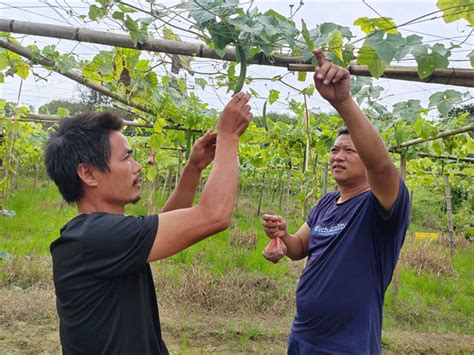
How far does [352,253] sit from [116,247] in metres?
0.98

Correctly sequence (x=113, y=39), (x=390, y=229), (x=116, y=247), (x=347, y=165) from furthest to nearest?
(x=347, y=165) < (x=390, y=229) < (x=113, y=39) < (x=116, y=247)

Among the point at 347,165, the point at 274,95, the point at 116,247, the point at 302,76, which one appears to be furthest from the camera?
the point at 274,95

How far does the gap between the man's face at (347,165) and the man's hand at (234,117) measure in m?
0.75

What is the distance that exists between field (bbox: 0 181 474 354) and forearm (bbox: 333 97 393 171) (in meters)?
2.73

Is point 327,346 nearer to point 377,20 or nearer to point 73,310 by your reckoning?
point 73,310

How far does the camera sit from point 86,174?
49.2 inches

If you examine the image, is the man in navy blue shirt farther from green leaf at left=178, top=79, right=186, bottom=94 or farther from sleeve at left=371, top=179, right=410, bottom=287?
green leaf at left=178, top=79, right=186, bottom=94

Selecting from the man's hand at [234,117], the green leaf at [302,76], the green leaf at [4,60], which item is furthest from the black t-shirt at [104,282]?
the green leaf at [4,60]

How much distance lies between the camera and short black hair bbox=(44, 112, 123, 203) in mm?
1240

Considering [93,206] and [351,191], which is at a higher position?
[351,191]

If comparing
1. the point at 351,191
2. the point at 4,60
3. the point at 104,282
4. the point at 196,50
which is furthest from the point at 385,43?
the point at 4,60

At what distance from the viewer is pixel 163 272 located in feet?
16.9

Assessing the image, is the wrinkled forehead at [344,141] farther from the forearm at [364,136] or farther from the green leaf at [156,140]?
the green leaf at [156,140]

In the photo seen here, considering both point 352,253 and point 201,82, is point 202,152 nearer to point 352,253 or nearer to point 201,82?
point 352,253
